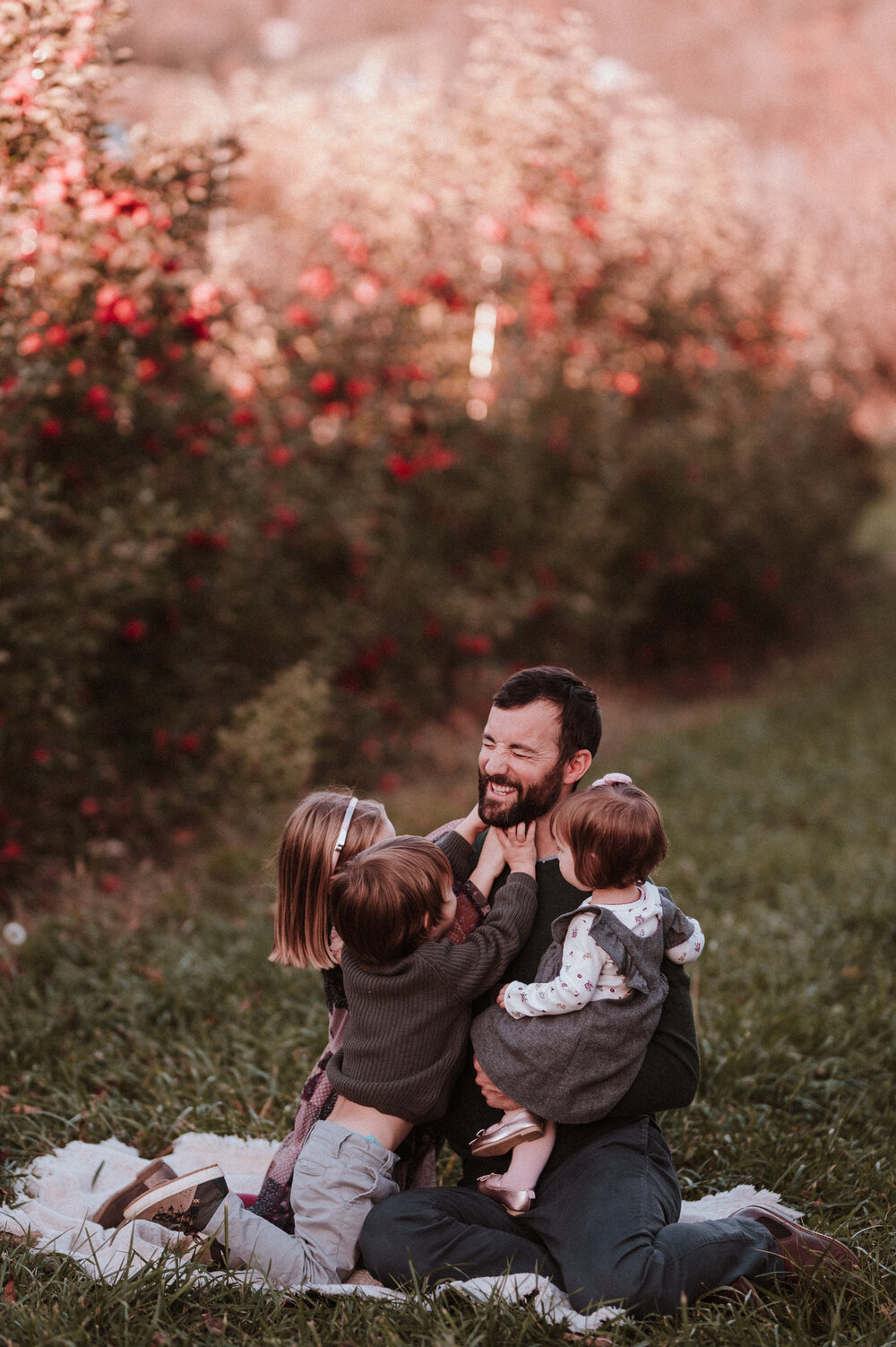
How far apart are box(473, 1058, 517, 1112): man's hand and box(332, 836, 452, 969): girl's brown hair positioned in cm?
29

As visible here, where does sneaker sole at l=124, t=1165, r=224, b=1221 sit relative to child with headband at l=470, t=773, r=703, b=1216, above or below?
below

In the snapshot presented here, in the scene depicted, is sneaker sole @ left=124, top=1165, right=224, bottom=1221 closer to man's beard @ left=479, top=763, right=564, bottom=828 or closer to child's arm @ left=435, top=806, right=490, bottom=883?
child's arm @ left=435, top=806, right=490, bottom=883

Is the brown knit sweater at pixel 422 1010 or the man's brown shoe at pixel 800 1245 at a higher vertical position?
the brown knit sweater at pixel 422 1010

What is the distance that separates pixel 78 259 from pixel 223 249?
142cm

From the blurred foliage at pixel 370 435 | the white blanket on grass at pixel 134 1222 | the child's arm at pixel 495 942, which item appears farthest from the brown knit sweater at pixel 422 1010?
the blurred foliage at pixel 370 435

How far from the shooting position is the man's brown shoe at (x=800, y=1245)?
2396 millimetres

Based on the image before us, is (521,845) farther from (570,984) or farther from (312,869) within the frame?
(312,869)

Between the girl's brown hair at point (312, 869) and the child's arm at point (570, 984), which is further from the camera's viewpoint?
the girl's brown hair at point (312, 869)

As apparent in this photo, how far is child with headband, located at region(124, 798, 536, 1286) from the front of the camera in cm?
234

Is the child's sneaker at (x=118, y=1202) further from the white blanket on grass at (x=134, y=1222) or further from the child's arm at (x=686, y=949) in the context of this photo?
the child's arm at (x=686, y=949)

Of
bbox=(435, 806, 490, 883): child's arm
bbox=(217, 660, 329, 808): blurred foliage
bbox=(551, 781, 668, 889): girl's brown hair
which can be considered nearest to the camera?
bbox=(551, 781, 668, 889): girl's brown hair

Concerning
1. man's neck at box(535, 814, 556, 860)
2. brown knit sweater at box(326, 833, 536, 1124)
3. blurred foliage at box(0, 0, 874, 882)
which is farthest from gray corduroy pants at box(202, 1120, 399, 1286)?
blurred foliage at box(0, 0, 874, 882)

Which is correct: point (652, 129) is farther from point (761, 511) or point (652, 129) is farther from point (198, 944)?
point (198, 944)

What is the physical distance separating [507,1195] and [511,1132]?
0.15 metres
